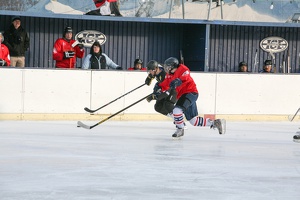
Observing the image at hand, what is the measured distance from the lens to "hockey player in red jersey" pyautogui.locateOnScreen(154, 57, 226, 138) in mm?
10047

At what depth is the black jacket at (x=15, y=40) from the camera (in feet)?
45.8

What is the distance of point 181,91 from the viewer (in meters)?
10.4

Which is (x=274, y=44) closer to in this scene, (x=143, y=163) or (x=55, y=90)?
(x=55, y=90)

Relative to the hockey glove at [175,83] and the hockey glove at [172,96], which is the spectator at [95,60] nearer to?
the hockey glove at [172,96]

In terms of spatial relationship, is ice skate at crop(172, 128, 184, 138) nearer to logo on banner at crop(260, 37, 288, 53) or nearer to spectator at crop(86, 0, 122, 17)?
spectator at crop(86, 0, 122, 17)

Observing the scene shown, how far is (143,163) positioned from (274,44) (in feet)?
34.5

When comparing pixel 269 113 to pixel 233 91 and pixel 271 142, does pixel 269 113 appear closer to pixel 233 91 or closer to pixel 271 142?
pixel 233 91

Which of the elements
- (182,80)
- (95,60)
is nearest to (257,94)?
(95,60)

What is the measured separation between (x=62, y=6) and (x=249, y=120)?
13.0 ft

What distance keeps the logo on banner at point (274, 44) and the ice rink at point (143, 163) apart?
5.73 meters

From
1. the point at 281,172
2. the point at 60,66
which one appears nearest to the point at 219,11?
the point at 60,66

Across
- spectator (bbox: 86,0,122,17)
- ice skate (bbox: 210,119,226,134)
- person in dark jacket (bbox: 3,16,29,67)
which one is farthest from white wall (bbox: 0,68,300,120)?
ice skate (bbox: 210,119,226,134)

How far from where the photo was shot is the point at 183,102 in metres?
10.3

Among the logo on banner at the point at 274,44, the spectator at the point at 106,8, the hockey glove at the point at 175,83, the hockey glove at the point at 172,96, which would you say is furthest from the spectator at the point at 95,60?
the logo on banner at the point at 274,44
